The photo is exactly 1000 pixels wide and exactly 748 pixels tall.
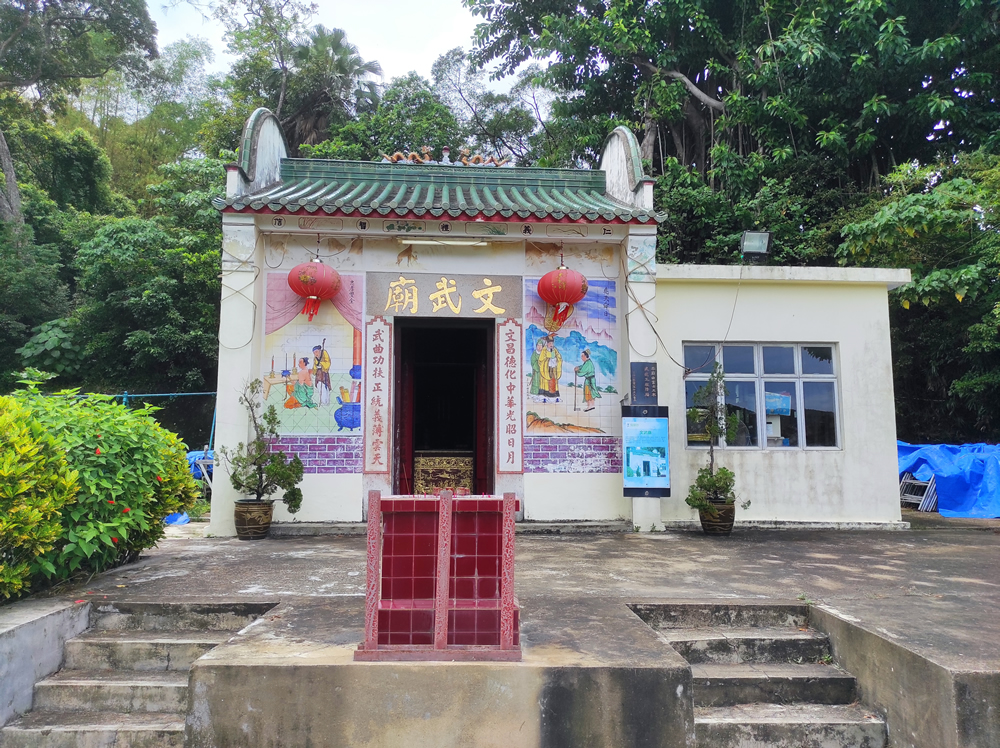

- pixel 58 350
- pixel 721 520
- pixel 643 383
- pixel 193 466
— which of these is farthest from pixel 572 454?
pixel 58 350

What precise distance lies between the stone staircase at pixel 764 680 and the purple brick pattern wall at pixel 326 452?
3.99m

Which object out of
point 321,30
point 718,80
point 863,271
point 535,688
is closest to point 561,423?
point 863,271

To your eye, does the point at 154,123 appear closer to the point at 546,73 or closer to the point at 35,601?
the point at 546,73

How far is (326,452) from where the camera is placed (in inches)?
277

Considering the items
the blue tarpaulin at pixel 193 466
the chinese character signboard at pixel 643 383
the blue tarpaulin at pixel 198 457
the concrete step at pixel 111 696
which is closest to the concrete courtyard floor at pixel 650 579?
the concrete step at pixel 111 696

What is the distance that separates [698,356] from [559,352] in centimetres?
168

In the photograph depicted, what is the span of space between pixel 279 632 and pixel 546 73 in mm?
14177

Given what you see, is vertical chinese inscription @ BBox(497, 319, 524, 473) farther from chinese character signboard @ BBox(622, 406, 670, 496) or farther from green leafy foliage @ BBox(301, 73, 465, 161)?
green leafy foliage @ BBox(301, 73, 465, 161)

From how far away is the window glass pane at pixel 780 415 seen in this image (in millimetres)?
7562

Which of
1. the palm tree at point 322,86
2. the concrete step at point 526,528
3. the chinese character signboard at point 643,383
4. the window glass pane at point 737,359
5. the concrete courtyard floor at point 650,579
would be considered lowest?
the concrete courtyard floor at point 650,579

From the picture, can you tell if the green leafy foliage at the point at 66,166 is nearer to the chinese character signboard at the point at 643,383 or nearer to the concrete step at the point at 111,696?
the chinese character signboard at the point at 643,383

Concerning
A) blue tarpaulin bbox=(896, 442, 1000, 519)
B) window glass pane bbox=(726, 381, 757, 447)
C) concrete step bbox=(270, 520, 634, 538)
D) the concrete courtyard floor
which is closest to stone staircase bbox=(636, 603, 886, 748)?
the concrete courtyard floor

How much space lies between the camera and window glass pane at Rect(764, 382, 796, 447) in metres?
7.56

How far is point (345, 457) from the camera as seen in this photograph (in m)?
7.06
